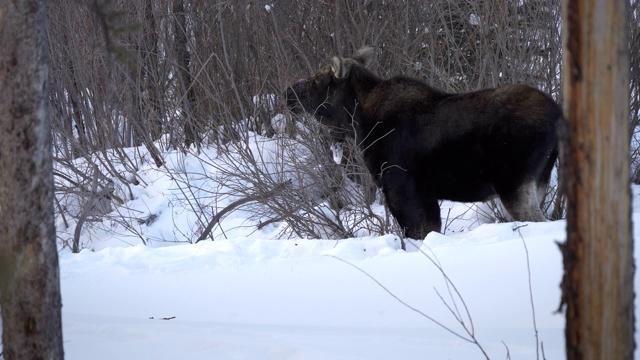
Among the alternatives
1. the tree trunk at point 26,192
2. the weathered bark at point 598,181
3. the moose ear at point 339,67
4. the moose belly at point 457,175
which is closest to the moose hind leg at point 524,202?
the moose belly at point 457,175

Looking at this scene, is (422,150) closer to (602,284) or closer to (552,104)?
(552,104)

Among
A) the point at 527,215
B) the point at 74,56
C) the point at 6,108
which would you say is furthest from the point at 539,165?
the point at 74,56

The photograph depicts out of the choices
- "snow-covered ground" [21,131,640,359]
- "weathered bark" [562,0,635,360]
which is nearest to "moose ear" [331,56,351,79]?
"snow-covered ground" [21,131,640,359]

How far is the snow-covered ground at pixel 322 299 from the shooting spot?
191 inches

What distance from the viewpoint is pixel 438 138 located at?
25.6ft

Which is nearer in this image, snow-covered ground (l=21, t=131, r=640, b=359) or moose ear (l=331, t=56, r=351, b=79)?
snow-covered ground (l=21, t=131, r=640, b=359)

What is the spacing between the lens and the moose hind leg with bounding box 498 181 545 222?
7512 millimetres

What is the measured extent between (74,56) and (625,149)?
12245 mm

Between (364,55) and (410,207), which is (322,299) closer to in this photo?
(410,207)

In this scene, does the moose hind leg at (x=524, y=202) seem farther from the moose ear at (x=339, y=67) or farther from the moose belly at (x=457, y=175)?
the moose ear at (x=339, y=67)

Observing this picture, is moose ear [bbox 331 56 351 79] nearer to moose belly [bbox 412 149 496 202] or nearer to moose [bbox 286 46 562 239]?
moose [bbox 286 46 562 239]

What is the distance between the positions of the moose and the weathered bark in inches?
172

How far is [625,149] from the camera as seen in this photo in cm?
293

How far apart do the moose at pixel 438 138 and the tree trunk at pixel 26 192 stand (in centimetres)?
467
